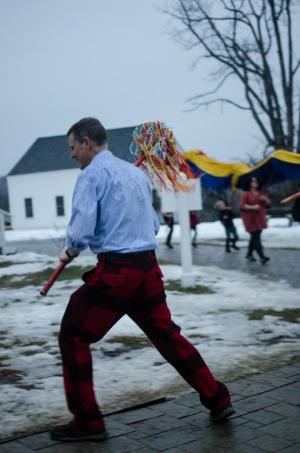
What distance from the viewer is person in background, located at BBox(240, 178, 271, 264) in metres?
12.8

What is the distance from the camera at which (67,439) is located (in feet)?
10.7

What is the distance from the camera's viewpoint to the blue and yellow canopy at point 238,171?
16094 millimetres

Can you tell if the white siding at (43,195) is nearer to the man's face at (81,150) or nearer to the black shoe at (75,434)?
the man's face at (81,150)

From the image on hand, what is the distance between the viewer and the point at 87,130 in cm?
334

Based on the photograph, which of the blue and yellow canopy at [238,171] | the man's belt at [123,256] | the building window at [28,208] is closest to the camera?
the man's belt at [123,256]

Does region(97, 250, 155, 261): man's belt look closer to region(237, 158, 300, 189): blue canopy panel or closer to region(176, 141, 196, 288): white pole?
region(176, 141, 196, 288): white pole

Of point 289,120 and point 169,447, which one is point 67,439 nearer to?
point 169,447

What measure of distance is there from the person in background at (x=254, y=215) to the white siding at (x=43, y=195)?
35333 millimetres

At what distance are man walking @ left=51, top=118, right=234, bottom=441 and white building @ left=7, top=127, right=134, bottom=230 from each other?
44076 mm

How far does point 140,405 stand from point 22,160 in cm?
4843

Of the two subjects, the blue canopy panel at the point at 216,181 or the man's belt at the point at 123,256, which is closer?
the man's belt at the point at 123,256

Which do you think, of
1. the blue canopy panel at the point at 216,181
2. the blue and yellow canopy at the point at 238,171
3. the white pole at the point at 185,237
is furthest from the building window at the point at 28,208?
the white pole at the point at 185,237

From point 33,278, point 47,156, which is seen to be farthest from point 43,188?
point 33,278

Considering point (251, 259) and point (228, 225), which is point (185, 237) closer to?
point (251, 259)
